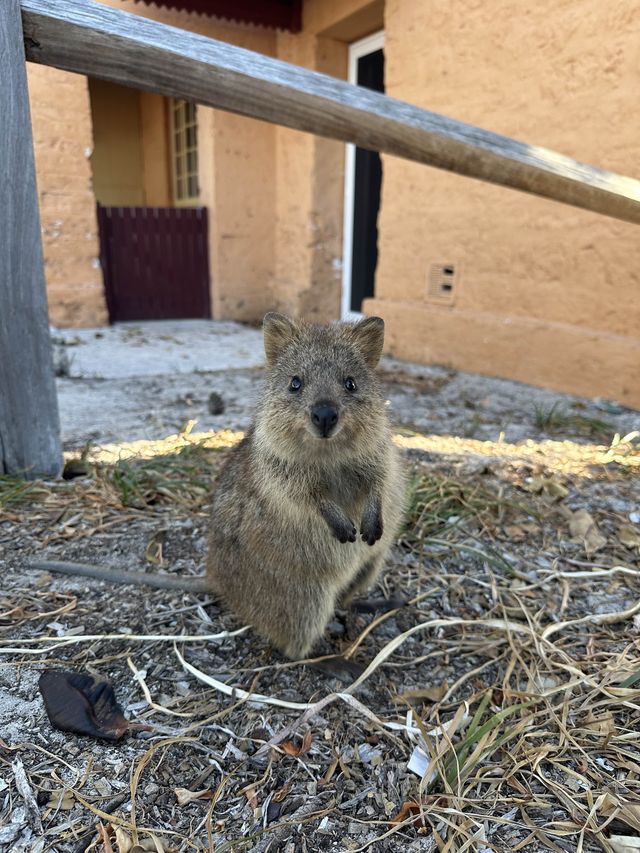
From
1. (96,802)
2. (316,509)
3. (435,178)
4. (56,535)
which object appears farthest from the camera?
(435,178)

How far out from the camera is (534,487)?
349 cm

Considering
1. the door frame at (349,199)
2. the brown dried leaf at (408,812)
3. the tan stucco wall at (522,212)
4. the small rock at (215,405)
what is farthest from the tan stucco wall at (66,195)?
the brown dried leaf at (408,812)

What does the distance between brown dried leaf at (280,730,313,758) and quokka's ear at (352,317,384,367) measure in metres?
1.31

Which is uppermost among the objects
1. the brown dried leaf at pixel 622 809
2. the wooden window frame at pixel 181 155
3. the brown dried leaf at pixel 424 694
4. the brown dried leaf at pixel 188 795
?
the wooden window frame at pixel 181 155

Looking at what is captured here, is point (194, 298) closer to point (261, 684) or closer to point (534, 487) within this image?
point (534, 487)

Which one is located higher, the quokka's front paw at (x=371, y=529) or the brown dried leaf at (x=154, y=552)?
the quokka's front paw at (x=371, y=529)

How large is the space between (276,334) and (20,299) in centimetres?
134

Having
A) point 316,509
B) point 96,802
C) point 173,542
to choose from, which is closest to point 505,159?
point 316,509

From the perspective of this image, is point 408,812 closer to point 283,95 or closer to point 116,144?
point 283,95

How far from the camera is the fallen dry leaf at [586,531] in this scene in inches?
116

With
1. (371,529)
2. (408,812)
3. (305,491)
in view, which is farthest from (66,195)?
(408,812)

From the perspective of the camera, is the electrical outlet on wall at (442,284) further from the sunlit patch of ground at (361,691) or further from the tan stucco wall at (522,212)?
the sunlit patch of ground at (361,691)

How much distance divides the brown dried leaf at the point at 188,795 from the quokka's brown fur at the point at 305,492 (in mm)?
585

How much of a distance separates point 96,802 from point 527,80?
584 cm
